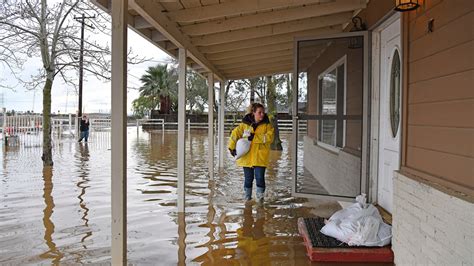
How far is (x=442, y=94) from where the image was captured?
104 inches

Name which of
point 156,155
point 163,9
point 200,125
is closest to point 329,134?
point 163,9

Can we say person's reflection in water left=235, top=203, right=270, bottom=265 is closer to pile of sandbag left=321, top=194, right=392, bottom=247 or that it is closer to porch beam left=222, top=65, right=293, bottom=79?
pile of sandbag left=321, top=194, right=392, bottom=247

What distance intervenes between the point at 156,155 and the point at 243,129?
24.7 ft

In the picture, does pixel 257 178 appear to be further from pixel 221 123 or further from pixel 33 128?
pixel 33 128

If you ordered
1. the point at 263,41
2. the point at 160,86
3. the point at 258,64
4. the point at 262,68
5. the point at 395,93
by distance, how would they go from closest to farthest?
the point at 395,93
the point at 263,41
the point at 258,64
the point at 262,68
the point at 160,86

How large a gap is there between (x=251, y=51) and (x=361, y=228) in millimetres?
4388

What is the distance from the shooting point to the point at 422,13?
3.01 m

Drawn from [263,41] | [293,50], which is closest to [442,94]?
[293,50]

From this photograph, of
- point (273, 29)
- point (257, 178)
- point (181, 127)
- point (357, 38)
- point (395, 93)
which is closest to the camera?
point (395, 93)

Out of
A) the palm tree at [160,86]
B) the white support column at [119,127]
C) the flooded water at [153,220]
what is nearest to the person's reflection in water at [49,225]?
the flooded water at [153,220]

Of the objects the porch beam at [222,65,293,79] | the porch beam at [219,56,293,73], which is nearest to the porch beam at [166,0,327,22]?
the porch beam at [219,56,293,73]

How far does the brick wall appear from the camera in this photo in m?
2.22

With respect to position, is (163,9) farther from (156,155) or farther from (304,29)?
(156,155)

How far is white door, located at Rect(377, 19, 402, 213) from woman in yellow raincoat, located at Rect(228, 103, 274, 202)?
1774mm
